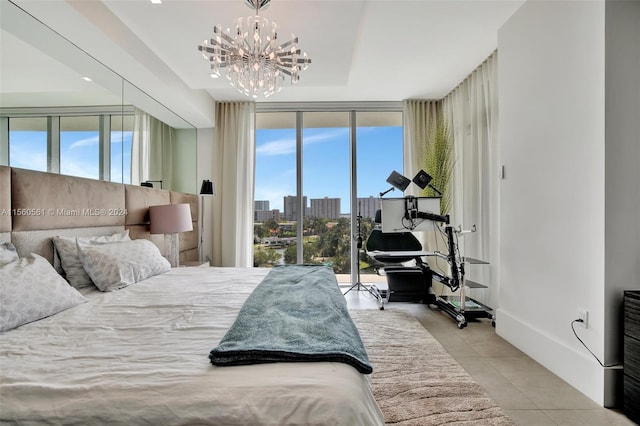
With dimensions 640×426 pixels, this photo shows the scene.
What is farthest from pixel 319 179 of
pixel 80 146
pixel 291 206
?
pixel 80 146

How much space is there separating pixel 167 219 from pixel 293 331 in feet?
7.57

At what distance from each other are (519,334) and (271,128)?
3863mm

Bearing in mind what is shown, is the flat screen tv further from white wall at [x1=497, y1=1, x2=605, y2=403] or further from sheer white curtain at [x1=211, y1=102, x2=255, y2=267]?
sheer white curtain at [x1=211, y1=102, x2=255, y2=267]

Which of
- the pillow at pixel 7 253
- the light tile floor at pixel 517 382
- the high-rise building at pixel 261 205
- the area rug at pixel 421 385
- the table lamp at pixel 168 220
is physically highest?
the high-rise building at pixel 261 205

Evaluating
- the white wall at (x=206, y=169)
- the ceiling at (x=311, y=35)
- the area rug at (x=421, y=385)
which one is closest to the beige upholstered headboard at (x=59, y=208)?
the ceiling at (x=311, y=35)

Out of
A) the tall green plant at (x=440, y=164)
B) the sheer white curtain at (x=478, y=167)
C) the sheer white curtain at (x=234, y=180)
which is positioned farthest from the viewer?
the sheer white curtain at (x=234, y=180)

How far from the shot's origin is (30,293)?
1307 mm

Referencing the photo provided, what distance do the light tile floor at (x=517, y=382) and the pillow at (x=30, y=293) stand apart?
235 centimetres

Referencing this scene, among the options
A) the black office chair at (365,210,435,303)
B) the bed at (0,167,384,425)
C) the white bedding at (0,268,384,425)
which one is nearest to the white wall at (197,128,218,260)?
the black office chair at (365,210,435,303)

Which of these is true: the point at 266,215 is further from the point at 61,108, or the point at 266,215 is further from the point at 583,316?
the point at 583,316

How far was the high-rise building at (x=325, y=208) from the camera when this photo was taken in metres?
4.46

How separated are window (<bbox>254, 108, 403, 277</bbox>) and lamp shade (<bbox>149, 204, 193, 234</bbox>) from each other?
1.52m

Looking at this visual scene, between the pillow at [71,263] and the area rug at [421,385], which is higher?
the pillow at [71,263]

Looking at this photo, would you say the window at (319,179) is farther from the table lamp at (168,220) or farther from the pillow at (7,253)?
the pillow at (7,253)
